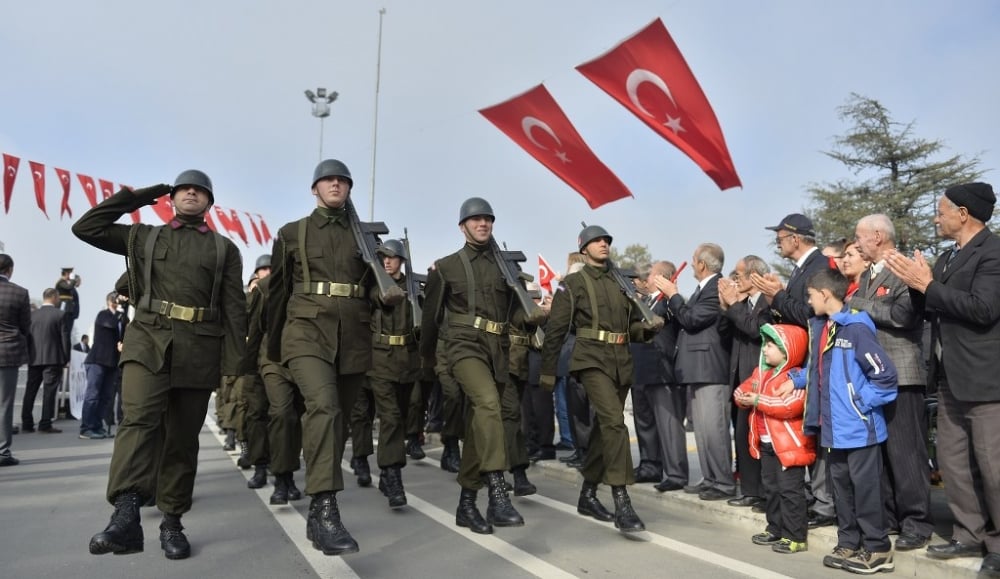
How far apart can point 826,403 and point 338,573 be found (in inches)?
131

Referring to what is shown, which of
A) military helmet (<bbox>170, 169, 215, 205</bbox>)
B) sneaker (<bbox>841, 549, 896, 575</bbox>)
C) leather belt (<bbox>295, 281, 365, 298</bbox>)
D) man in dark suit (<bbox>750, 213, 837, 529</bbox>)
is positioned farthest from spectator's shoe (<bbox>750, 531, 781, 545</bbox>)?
military helmet (<bbox>170, 169, 215, 205</bbox>)

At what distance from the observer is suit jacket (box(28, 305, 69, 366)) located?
13812 millimetres

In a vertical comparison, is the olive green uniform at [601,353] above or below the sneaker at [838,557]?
above

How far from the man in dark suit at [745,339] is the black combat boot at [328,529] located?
11.9 ft

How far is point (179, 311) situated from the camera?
528 cm

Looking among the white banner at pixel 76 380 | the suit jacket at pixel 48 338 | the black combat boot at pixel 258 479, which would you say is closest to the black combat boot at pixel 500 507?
the black combat boot at pixel 258 479

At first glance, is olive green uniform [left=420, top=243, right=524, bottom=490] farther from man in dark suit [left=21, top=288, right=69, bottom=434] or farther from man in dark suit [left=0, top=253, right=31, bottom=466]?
man in dark suit [left=21, top=288, right=69, bottom=434]

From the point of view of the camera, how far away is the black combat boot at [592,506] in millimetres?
6578

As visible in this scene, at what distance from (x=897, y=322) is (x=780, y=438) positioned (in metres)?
1.14

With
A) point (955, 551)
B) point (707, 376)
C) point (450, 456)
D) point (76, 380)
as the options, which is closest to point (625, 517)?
point (707, 376)

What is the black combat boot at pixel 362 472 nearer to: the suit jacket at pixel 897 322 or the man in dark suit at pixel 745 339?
the man in dark suit at pixel 745 339

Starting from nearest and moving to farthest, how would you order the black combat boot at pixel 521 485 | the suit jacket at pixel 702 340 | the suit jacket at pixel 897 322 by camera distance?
the suit jacket at pixel 897 322, the suit jacket at pixel 702 340, the black combat boot at pixel 521 485

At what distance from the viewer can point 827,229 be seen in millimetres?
42562

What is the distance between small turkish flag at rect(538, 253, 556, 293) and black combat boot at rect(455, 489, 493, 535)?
11263 mm
